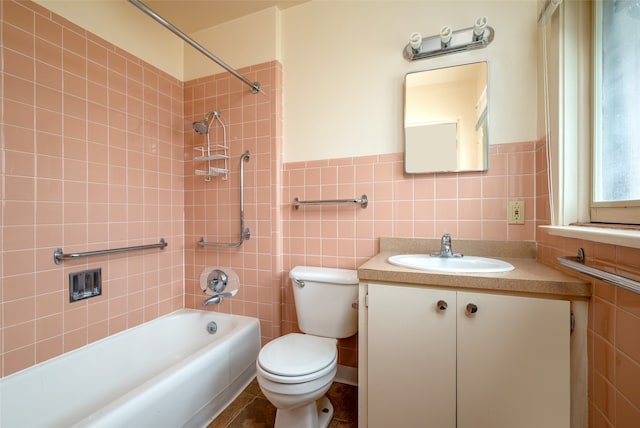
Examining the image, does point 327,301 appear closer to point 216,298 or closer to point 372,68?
point 216,298

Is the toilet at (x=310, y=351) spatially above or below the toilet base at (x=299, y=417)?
above

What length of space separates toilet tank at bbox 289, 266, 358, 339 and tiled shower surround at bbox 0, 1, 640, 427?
0.22 m

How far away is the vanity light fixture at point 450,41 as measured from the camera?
4.27 ft

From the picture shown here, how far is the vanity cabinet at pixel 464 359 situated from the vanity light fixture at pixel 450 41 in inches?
49.2

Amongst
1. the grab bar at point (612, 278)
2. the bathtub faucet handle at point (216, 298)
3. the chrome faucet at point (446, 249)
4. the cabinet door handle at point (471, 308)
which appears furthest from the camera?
the bathtub faucet handle at point (216, 298)

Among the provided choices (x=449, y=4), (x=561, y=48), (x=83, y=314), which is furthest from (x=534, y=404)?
(x=83, y=314)

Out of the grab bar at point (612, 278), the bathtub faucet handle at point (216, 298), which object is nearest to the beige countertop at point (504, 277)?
the grab bar at point (612, 278)

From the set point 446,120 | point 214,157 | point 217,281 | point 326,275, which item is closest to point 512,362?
point 326,275

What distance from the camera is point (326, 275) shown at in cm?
144

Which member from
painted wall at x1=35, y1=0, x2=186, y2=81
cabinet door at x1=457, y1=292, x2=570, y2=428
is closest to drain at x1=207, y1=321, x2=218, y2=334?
cabinet door at x1=457, y1=292, x2=570, y2=428

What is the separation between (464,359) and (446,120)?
3.77 feet

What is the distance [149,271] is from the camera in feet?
5.84

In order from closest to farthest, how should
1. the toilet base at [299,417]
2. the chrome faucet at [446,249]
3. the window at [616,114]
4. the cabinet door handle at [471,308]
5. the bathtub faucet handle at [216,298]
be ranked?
the window at [616,114]
the cabinet door handle at [471,308]
the toilet base at [299,417]
the chrome faucet at [446,249]
the bathtub faucet handle at [216,298]

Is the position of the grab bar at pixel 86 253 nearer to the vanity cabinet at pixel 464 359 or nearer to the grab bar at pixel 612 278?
the vanity cabinet at pixel 464 359
